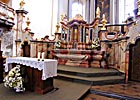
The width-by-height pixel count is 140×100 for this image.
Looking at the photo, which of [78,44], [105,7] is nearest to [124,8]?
[105,7]

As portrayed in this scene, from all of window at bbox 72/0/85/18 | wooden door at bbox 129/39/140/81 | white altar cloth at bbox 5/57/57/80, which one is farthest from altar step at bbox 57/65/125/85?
window at bbox 72/0/85/18

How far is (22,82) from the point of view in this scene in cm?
427

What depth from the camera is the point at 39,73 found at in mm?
4215

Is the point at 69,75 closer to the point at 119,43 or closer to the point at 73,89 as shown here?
the point at 73,89

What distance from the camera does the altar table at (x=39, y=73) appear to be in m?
4.11

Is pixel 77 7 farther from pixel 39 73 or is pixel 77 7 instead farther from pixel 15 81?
pixel 15 81

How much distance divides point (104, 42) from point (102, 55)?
2.18ft

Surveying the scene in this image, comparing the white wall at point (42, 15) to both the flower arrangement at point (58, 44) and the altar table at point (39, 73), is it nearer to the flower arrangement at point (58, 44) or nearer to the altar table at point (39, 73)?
the flower arrangement at point (58, 44)

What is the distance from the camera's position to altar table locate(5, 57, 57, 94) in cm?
411

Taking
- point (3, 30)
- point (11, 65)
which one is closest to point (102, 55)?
point (11, 65)

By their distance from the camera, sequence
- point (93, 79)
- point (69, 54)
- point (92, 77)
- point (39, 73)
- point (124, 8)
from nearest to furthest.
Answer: point (39, 73) → point (93, 79) → point (92, 77) → point (69, 54) → point (124, 8)

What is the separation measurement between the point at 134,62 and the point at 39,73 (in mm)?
3886

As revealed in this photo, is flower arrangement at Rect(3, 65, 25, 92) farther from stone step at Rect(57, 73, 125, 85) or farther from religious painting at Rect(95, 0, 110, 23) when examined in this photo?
religious painting at Rect(95, 0, 110, 23)

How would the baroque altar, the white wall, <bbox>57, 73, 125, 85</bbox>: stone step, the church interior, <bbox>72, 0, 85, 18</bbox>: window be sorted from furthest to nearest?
1. <bbox>72, 0, 85, 18</bbox>: window
2. the white wall
3. the baroque altar
4. <bbox>57, 73, 125, 85</bbox>: stone step
5. the church interior
